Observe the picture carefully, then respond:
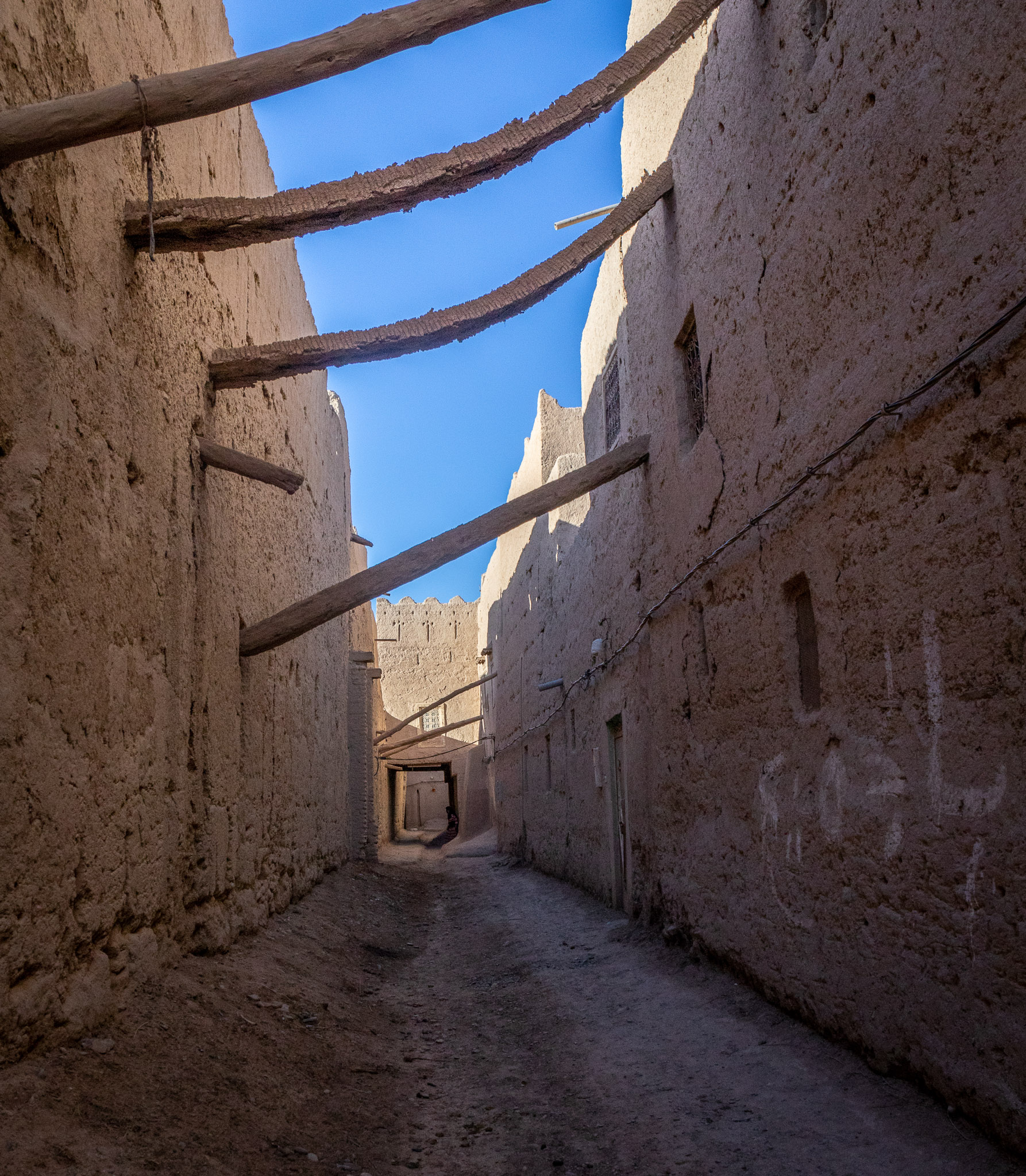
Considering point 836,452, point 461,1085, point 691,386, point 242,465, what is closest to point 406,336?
point 242,465

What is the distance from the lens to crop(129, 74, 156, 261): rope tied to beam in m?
2.84

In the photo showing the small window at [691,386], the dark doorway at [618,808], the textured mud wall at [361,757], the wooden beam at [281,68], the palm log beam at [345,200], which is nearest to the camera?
the wooden beam at [281,68]

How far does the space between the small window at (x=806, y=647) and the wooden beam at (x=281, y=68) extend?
266 cm

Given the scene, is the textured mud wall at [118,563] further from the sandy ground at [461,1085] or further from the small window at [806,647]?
the small window at [806,647]

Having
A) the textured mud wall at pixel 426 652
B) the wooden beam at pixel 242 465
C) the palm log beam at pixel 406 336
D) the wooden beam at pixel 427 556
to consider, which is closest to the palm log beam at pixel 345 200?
the palm log beam at pixel 406 336

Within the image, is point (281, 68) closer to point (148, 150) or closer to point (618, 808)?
point (148, 150)

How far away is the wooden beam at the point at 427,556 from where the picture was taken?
537cm

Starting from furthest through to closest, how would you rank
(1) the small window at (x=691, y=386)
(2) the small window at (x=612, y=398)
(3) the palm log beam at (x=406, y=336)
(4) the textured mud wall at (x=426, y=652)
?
(4) the textured mud wall at (x=426, y=652), (2) the small window at (x=612, y=398), (1) the small window at (x=691, y=386), (3) the palm log beam at (x=406, y=336)

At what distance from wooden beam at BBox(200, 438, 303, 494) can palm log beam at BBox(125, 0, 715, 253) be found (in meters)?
1.11

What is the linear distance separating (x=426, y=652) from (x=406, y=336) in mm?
28660

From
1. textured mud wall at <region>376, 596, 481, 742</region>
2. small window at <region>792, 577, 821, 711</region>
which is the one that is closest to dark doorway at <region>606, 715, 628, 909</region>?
small window at <region>792, 577, 821, 711</region>

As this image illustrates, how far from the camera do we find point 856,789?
356 centimetres

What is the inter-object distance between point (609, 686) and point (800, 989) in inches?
180

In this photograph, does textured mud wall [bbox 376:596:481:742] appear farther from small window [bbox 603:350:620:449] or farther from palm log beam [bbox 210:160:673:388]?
palm log beam [bbox 210:160:673:388]
